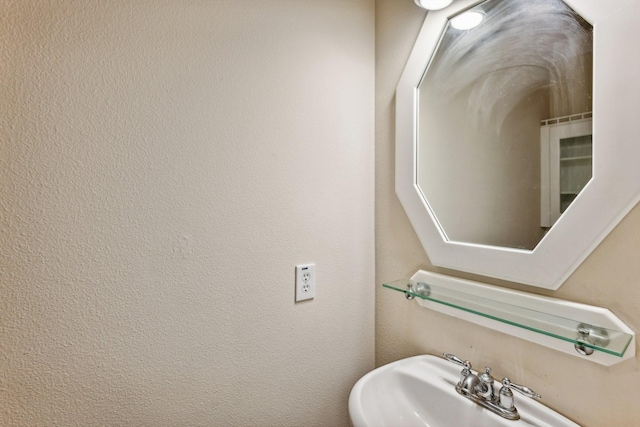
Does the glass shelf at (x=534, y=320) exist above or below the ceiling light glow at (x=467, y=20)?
below

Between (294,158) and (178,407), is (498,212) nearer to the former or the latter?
(294,158)

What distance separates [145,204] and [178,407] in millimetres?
533

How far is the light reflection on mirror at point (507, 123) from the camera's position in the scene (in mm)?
701

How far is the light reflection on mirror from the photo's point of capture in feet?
2.30

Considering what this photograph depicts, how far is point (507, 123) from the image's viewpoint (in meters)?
0.83

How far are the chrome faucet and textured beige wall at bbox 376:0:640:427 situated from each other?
0.22 feet

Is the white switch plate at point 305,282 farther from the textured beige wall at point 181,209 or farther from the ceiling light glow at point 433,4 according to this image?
the ceiling light glow at point 433,4

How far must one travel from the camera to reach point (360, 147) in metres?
1.12

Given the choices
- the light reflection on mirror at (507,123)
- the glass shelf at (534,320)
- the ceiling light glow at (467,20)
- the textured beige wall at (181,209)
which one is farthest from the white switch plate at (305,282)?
the ceiling light glow at (467,20)

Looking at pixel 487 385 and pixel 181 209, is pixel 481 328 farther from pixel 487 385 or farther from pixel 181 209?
pixel 181 209

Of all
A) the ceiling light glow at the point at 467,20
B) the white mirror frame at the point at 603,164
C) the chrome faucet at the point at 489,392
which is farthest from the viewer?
the ceiling light glow at the point at 467,20

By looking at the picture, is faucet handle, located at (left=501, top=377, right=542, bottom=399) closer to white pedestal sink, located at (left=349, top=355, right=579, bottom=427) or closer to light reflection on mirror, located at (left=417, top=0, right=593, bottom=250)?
white pedestal sink, located at (left=349, top=355, right=579, bottom=427)

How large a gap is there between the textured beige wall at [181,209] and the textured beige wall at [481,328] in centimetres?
8

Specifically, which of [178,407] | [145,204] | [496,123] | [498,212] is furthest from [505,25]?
[178,407]
